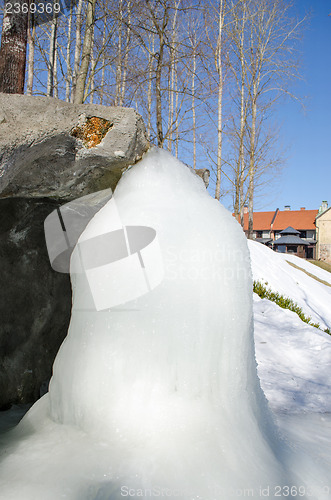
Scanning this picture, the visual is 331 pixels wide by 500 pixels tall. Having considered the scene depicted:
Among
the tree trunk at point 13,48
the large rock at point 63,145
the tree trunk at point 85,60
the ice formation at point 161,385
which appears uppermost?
the tree trunk at point 85,60

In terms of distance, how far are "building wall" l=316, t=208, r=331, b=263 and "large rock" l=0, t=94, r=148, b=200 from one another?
93.6 feet

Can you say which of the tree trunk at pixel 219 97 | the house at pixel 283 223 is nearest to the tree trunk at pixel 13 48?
the tree trunk at pixel 219 97

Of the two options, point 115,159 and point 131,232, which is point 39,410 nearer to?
point 131,232

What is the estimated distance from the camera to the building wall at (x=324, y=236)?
28.2 metres

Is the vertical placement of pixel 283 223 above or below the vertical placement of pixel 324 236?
above

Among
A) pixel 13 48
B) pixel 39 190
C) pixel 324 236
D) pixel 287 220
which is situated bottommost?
pixel 324 236

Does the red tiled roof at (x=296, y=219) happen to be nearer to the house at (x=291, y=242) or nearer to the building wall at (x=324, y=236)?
the building wall at (x=324, y=236)

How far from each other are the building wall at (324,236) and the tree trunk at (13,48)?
2681cm

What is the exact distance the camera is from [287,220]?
34.2m

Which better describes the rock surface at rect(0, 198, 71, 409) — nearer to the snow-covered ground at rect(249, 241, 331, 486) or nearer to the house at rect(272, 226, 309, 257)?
the snow-covered ground at rect(249, 241, 331, 486)

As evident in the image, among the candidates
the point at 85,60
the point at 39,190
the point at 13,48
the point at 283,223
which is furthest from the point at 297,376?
the point at 283,223
